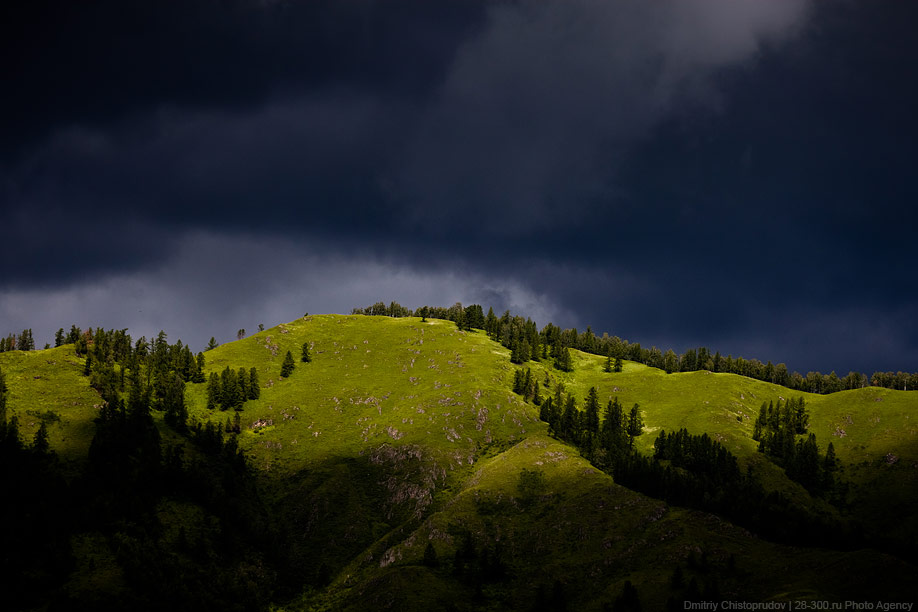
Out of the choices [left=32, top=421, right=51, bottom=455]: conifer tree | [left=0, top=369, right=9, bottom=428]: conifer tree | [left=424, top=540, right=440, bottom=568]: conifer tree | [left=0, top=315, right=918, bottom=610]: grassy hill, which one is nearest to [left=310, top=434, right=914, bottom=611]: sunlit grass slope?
[left=0, top=315, right=918, bottom=610]: grassy hill

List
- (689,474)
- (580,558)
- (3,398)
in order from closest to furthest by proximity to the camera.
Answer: (580,558), (3,398), (689,474)

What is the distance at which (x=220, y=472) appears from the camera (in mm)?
151750

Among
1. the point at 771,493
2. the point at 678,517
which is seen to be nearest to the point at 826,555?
the point at 678,517

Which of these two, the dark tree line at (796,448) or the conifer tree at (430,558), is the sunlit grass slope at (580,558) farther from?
the dark tree line at (796,448)

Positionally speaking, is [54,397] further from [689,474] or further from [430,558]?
[689,474]

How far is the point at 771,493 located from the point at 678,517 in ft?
150

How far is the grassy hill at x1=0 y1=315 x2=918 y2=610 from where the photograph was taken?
95.7 meters

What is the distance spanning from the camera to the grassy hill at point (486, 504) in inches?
3767

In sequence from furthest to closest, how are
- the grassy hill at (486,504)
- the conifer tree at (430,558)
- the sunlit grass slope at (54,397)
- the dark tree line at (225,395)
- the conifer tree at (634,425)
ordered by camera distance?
the dark tree line at (225,395), the conifer tree at (634,425), the sunlit grass slope at (54,397), the conifer tree at (430,558), the grassy hill at (486,504)

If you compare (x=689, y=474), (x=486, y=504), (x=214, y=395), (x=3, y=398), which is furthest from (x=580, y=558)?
(x=3, y=398)

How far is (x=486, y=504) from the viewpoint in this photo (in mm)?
135250

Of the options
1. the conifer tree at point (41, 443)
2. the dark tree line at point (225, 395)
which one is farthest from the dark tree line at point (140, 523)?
the dark tree line at point (225, 395)

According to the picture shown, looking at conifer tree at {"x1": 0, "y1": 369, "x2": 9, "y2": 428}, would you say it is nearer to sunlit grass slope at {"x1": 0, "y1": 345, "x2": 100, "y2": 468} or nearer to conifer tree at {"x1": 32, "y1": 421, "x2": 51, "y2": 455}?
sunlit grass slope at {"x1": 0, "y1": 345, "x2": 100, "y2": 468}

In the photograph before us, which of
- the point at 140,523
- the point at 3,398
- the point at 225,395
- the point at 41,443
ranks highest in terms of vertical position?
the point at 225,395
